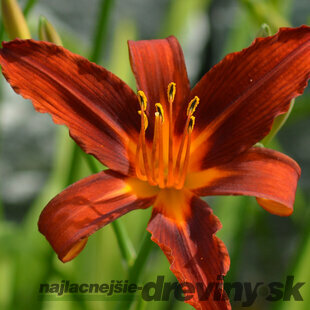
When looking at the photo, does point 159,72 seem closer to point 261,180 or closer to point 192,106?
point 192,106

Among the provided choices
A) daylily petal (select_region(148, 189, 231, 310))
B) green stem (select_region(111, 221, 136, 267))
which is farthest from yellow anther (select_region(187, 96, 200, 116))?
green stem (select_region(111, 221, 136, 267))

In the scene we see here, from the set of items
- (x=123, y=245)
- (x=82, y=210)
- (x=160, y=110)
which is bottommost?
(x=123, y=245)

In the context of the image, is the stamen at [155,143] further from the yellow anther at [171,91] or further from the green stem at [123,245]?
the green stem at [123,245]

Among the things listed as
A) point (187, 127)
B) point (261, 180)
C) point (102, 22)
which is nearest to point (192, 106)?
point (187, 127)

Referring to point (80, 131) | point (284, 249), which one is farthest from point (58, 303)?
point (284, 249)

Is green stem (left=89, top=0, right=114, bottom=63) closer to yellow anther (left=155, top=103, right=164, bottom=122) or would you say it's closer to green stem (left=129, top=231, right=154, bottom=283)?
yellow anther (left=155, top=103, right=164, bottom=122)

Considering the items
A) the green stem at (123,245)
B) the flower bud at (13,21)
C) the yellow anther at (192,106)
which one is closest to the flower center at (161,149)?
the yellow anther at (192,106)

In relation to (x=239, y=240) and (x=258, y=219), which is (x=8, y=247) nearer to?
(x=239, y=240)
